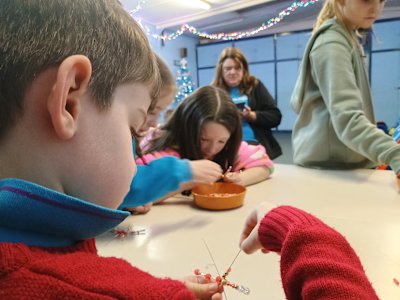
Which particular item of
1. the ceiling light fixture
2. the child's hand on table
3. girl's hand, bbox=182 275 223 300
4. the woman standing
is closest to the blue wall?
the ceiling light fixture

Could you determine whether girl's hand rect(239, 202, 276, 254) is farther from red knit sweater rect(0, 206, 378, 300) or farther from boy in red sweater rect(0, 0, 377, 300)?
boy in red sweater rect(0, 0, 377, 300)

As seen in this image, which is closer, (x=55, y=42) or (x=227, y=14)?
(x=55, y=42)

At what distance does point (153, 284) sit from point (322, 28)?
128 centimetres

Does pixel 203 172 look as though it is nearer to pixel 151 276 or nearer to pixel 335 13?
pixel 151 276

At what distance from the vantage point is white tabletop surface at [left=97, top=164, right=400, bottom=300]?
0.60 m

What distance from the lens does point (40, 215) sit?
312 millimetres

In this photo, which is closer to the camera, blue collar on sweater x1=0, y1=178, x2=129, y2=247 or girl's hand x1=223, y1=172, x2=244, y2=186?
blue collar on sweater x1=0, y1=178, x2=129, y2=247

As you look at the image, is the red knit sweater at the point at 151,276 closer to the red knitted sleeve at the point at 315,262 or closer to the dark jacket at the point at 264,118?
the red knitted sleeve at the point at 315,262

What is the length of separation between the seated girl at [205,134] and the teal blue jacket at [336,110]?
25cm

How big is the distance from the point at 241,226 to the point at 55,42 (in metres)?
0.62

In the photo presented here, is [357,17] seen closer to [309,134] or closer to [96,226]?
[309,134]

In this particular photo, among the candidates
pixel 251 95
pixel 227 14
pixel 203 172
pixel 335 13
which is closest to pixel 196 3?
pixel 227 14

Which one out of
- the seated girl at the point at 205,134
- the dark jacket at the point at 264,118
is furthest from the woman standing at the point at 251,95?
the seated girl at the point at 205,134

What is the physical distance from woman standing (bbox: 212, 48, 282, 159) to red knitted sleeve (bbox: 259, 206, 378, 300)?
1.67 meters
